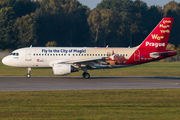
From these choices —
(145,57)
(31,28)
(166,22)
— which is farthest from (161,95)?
(31,28)

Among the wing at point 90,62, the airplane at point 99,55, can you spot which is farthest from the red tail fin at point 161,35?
the wing at point 90,62

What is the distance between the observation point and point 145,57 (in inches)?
1281

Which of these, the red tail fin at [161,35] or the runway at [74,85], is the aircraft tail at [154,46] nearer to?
the red tail fin at [161,35]

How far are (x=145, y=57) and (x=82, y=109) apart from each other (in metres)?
19.7

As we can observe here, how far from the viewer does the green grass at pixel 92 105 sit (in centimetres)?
1284

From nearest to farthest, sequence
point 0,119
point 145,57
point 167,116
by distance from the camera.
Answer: point 0,119, point 167,116, point 145,57

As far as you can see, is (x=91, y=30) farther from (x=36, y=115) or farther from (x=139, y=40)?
(x=36, y=115)

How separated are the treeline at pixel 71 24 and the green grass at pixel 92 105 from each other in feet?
247

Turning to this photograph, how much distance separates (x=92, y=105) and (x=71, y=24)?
9580cm

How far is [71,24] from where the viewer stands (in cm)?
10944

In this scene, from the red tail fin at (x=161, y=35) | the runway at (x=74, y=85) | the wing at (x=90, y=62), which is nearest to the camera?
the runway at (x=74, y=85)

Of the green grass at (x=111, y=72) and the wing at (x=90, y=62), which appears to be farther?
the green grass at (x=111, y=72)

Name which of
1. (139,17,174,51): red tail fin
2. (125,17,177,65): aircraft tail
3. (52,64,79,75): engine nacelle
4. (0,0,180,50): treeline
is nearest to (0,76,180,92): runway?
(52,64,79,75): engine nacelle

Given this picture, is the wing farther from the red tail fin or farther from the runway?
the red tail fin
